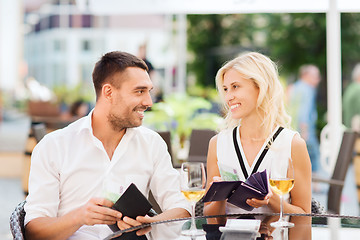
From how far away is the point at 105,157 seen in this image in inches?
83.9

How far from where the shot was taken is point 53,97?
1118cm

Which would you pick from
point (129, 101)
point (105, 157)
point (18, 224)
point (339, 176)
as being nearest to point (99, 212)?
point (18, 224)

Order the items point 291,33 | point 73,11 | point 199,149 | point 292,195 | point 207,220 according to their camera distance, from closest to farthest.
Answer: point 207,220
point 292,195
point 199,149
point 73,11
point 291,33

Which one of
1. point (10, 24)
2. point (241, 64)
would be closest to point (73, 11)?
point (10, 24)

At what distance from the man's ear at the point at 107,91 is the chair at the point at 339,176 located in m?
1.54

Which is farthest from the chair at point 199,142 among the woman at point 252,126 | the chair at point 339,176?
the woman at point 252,126

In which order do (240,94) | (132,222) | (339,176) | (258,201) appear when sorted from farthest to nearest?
(339,176)
(240,94)
(258,201)
(132,222)

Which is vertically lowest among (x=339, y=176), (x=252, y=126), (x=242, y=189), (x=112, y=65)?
(x=339, y=176)

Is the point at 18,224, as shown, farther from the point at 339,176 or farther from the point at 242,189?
the point at 339,176

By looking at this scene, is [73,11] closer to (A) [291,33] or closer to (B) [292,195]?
(A) [291,33]

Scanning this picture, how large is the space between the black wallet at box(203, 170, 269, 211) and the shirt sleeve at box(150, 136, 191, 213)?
31 cm

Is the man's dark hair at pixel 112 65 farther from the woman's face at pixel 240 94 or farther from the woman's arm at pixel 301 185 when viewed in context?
the woman's arm at pixel 301 185

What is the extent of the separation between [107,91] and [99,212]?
23.2 inches

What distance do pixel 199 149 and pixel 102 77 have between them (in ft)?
5.84
